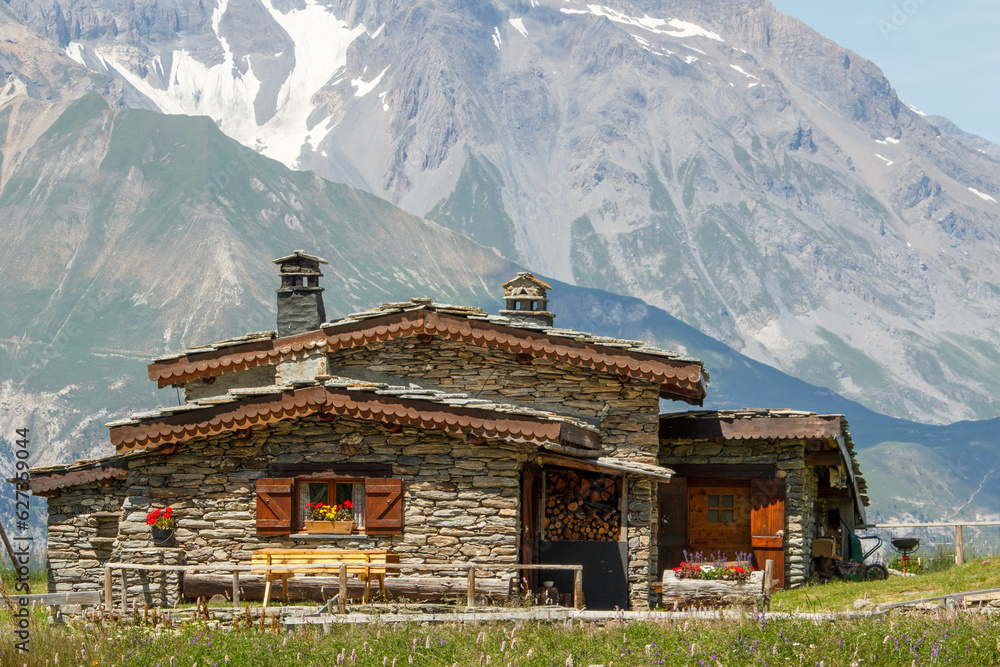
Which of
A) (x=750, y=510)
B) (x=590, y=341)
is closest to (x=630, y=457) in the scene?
(x=590, y=341)

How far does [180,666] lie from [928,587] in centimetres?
1345

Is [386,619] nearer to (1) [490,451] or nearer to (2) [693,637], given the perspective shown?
(2) [693,637]

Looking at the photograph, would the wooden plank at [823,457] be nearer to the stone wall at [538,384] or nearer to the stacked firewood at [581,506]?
the stone wall at [538,384]

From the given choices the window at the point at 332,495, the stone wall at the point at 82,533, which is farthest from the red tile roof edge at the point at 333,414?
the stone wall at the point at 82,533

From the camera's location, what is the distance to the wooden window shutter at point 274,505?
1956 cm

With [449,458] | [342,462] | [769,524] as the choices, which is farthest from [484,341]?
[769,524]

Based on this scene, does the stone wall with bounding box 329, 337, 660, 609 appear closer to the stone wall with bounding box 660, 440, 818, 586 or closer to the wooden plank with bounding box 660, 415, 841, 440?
the wooden plank with bounding box 660, 415, 841, 440

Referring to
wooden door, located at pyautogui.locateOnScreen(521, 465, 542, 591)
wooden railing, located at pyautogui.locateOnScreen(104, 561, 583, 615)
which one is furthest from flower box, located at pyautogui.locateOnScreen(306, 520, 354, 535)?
wooden door, located at pyautogui.locateOnScreen(521, 465, 542, 591)

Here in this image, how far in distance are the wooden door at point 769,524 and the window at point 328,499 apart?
28.6 ft

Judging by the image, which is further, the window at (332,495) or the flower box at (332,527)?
the window at (332,495)

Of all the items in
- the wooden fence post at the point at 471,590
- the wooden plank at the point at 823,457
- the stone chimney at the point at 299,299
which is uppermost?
the stone chimney at the point at 299,299

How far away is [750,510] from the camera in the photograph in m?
25.0

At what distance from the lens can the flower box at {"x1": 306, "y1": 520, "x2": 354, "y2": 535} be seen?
1958 centimetres

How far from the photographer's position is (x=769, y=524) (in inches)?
966
